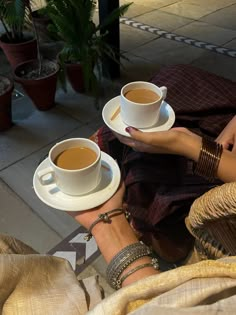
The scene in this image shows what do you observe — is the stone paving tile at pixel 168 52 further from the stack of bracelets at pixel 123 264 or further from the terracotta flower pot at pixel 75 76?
the stack of bracelets at pixel 123 264

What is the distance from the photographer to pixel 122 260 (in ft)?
2.51

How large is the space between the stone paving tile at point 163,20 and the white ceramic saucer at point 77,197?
251 cm

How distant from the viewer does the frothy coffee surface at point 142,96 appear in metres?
0.91

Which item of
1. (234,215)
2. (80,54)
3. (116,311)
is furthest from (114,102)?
(80,54)

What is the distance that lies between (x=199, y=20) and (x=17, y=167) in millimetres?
2279

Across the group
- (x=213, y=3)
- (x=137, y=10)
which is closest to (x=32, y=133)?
(x=137, y=10)

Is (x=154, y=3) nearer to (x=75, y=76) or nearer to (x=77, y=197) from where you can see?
(x=75, y=76)

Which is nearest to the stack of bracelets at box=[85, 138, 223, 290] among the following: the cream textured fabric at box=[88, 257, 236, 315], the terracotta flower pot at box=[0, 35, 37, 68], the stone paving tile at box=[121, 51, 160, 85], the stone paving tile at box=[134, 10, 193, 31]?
the cream textured fabric at box=[88, 257, 236, 315]

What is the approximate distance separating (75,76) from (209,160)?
1.49 m

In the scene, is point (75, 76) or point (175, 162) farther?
point (75, 76)

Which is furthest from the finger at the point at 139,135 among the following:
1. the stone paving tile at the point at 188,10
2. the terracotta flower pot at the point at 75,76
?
the stone paving tile at the point at 188,10

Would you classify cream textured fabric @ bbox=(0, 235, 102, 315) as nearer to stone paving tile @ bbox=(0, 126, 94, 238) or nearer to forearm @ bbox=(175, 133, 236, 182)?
forearm @ bbox=(175, 133, 236, 182)

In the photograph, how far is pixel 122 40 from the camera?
285 centimetres

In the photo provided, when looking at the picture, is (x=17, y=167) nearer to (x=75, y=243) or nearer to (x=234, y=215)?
(x=75, y=243)
